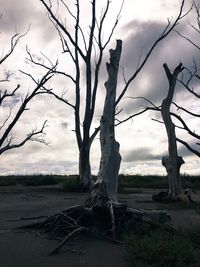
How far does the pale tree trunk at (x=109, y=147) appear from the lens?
12602 mm

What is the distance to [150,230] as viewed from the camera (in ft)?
36.0

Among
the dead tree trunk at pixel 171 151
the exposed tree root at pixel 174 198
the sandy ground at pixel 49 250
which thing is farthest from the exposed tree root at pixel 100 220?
the dead tree trunk at pixel 171 151

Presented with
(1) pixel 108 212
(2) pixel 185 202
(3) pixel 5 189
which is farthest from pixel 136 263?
(3) pixel 5 189

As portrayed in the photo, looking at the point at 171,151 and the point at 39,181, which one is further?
the point at 39,181

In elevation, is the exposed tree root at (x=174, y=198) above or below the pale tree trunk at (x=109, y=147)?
below

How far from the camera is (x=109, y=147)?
1323cm

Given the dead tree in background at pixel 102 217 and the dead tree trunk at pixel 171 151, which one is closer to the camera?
the dead tree in background at pixel 102 217

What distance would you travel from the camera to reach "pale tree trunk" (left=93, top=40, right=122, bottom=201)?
12.6 m

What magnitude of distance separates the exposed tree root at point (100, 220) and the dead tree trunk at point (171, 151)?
7191 mm

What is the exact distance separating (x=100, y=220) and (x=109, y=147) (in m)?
2.36

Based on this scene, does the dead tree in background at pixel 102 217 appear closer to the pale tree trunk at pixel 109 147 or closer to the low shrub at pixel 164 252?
the pale tree trunk at pixel 109 147

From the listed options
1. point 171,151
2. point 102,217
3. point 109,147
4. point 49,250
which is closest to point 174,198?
point 171,151

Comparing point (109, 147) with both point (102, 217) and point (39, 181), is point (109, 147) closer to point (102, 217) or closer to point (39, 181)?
point (102, 217)

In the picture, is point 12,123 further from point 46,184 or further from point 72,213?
point 72,213
